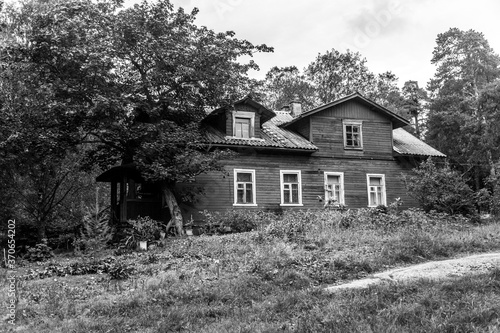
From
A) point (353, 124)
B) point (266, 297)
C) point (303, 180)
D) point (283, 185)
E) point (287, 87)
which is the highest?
point (287, 87)

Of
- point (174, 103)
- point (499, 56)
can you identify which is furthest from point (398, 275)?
point (499, 56)

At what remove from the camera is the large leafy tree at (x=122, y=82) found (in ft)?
58.0

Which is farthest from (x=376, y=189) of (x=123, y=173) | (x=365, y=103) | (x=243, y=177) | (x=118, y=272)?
(x=118, y=272)

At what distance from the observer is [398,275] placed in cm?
896

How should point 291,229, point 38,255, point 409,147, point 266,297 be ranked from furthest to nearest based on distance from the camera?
point 409,147, point 38,255, point 291,229, point 266,297

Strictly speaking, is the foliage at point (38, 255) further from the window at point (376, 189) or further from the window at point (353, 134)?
the window at point (376, 189)

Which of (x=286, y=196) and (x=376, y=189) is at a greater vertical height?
(x=376, y=189)

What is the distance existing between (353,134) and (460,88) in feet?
63.4

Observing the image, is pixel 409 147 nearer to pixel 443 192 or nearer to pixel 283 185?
pixel 443 192

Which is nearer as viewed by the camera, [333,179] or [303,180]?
[303,180]

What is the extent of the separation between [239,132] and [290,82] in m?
23.5

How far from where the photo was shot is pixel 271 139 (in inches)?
949

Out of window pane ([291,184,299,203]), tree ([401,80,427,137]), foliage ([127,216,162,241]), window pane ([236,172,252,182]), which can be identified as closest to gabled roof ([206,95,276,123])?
window pane ([236,172,252,182])

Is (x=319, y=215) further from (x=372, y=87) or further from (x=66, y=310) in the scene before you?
(x=372, y=87)
